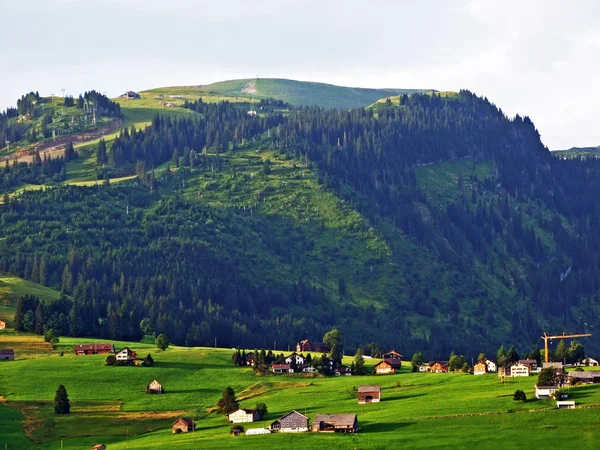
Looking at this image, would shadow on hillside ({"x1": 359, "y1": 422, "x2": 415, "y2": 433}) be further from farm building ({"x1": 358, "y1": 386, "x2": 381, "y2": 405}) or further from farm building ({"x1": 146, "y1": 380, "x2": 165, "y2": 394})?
farm building ({"x1": 146, "y1": 380, "x2": 165, "y2": 394})

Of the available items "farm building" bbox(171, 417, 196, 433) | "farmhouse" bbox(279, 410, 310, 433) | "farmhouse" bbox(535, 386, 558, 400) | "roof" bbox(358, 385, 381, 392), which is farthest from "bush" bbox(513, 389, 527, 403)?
"farm building" bbox(171, 417, 196, 433)

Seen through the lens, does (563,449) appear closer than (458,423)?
Yes

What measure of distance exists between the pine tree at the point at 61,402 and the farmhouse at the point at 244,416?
26499 mm

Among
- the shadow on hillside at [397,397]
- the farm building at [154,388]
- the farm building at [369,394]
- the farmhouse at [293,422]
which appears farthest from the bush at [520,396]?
the farm building at [154,388]

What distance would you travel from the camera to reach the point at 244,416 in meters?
168

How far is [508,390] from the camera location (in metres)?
174

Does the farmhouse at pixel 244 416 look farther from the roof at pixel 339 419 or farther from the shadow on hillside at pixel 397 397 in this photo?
the shadow on hillside at pixel 397 397

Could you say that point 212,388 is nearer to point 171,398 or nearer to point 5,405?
point 171,398

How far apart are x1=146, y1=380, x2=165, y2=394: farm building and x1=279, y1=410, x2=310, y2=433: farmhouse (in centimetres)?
3762

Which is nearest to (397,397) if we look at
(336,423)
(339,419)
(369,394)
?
(369,394)

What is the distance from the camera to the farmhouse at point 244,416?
167m

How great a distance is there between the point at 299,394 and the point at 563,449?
2223 inches

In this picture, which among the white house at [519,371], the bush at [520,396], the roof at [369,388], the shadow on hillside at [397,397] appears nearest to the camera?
the bush at [520,396]

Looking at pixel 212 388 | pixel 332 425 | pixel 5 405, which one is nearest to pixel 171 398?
pixel 212 388
